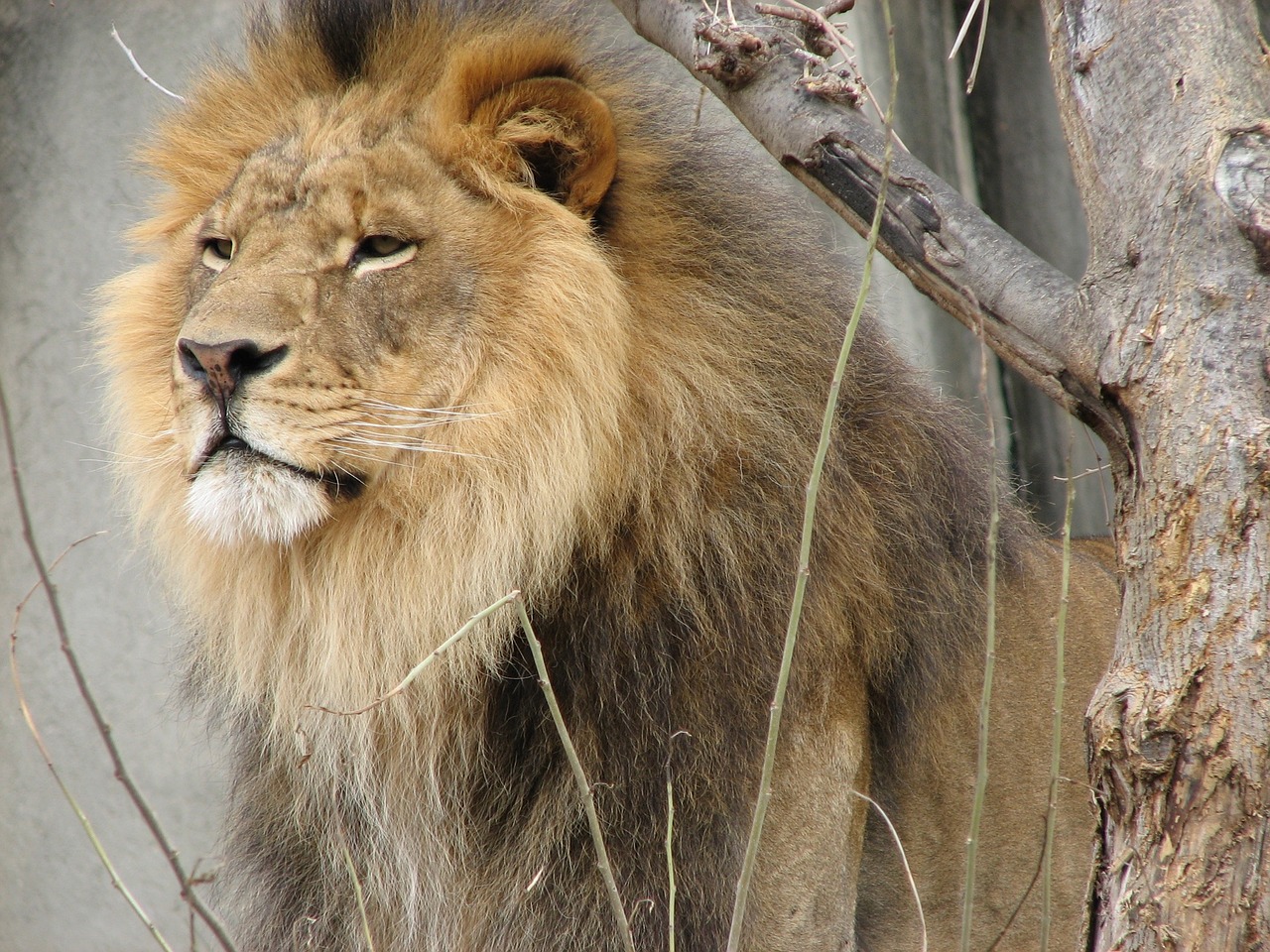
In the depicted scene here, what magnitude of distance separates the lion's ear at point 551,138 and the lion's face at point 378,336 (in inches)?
0.7

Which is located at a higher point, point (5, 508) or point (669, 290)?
point (669, 290)

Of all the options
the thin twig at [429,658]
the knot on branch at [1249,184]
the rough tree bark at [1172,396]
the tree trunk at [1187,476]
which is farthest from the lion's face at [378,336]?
the knot on branch at [1249,184]

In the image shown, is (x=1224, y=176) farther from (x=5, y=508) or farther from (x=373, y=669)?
(x=5, y=508)

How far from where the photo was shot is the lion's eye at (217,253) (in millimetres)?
2619

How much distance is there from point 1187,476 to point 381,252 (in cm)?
140

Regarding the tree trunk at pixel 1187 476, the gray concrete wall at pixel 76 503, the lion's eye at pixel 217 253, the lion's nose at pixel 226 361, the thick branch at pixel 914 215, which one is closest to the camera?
the tree trunk at pixel 1187 476

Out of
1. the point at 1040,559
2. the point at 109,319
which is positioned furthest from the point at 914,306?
the point at 109,319

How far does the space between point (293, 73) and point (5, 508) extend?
2520 mm

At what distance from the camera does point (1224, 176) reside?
6.09 feet

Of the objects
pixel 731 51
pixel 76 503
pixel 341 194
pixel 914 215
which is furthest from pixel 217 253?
pixel 76 503

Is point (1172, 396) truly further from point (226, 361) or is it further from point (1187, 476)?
point (226, 361)

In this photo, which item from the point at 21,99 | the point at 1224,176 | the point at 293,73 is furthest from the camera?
the point at 21,99

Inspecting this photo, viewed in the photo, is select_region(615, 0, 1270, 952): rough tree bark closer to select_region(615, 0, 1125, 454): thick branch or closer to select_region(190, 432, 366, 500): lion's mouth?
select_region(615, 0, 1125, 454): thick branch

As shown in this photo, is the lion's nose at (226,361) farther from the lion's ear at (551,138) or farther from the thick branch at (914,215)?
the thick branch at (914,215)
